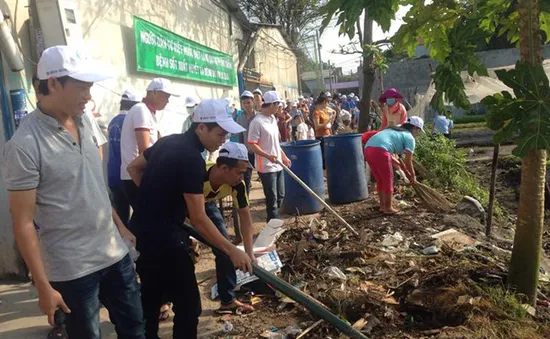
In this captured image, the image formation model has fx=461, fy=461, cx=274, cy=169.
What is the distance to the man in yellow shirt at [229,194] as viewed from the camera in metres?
3.12

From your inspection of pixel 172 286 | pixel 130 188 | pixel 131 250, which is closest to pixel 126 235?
pixel 131 250

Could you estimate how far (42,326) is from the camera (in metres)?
3.76

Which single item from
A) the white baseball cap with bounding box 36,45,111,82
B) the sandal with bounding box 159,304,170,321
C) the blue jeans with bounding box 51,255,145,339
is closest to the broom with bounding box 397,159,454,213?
the sandal with bounding box 159,304,170,321

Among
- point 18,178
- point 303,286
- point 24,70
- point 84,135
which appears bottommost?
point 303,286

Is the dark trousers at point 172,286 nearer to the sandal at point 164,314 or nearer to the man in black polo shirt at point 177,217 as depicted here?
the man in black polo shirt at point 177,217

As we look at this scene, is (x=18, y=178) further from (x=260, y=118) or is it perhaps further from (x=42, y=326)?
(x=260, y=118)

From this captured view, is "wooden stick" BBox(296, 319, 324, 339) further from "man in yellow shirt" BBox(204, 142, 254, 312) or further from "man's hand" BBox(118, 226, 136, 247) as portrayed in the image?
"man's hand" BBox(118, 226, 136, 247)

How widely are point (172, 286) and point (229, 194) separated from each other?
3.11 ft

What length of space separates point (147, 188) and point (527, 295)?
9.75 ft

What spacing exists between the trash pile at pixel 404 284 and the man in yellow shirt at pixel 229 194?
0.29 m

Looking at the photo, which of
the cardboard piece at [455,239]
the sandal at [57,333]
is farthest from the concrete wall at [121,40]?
the cardboard piece at [455,239]

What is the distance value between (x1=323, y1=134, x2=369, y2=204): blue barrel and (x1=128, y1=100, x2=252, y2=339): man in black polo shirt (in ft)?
14.8

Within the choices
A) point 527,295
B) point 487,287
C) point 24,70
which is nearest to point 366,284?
point 487,287

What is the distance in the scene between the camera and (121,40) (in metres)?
6.48
